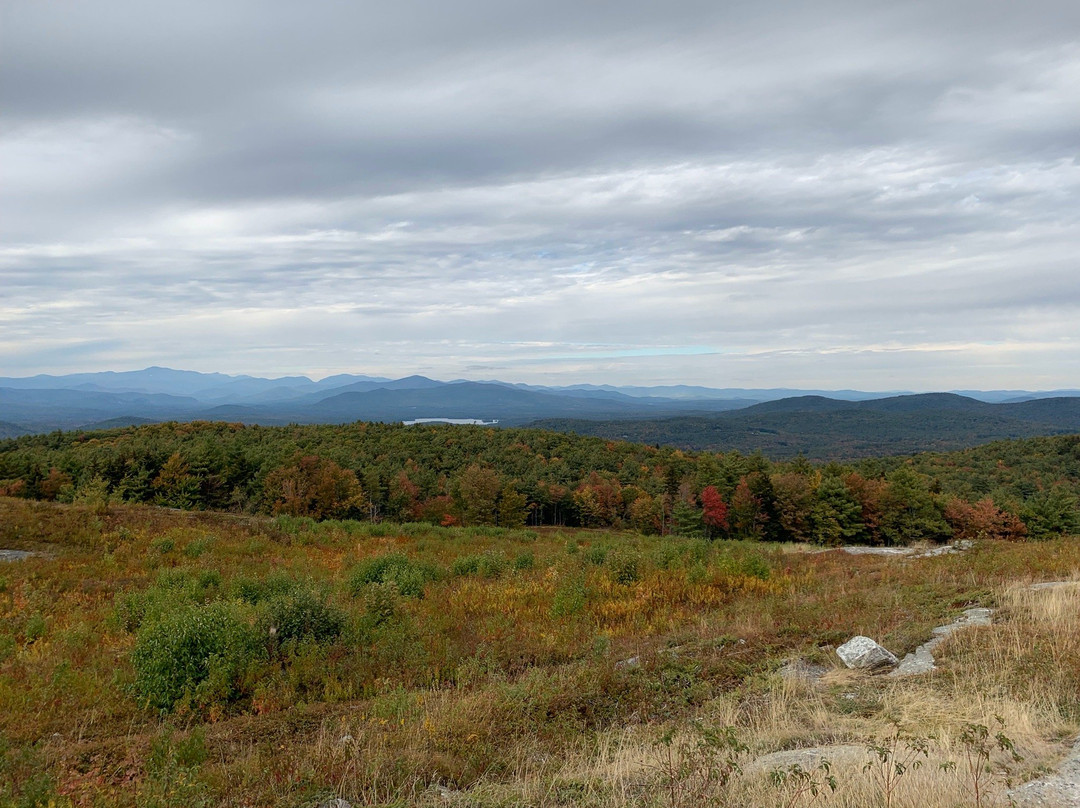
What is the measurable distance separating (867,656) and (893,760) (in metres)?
3.19

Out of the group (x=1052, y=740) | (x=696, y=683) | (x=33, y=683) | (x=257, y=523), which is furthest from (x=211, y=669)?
(x=257, y=523)

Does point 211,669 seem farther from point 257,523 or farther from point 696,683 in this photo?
point 257,523

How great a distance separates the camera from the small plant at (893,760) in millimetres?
3859

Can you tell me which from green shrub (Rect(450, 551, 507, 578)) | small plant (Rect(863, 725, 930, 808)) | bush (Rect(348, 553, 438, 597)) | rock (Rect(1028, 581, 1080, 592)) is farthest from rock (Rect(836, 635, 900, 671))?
green shrub (Rect(450, 551, 507, 578))

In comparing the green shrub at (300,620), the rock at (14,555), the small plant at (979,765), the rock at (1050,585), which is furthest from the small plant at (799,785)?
the rock at (14,555)

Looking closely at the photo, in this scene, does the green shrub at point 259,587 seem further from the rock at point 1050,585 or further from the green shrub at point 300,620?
the rock at point 1050,585

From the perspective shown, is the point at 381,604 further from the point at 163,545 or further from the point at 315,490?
the point at 315,490

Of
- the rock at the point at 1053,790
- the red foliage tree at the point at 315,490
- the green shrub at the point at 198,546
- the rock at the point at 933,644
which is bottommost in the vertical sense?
the red foliage tree at the point at 315,490

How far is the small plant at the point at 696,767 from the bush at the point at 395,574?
7.97m

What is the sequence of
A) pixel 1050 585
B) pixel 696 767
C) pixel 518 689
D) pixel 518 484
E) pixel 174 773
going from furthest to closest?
1. pixel 518 484
2. pixel 1050 585
3. pixel 518 689
4. pixel 174 773
5. pixel 696 767

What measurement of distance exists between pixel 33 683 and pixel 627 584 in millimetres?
10281

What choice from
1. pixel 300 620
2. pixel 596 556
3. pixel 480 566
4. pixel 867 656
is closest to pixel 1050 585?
pixel 867 656

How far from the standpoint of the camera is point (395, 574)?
12805 millimetres

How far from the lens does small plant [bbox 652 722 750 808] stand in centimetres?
405
